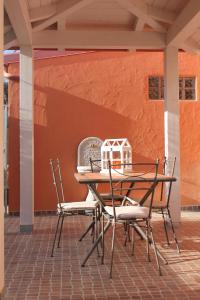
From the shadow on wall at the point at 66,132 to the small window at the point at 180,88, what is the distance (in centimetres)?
82

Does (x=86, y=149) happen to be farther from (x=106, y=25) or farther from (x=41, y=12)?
(x=41, y=12)

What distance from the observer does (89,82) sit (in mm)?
8227

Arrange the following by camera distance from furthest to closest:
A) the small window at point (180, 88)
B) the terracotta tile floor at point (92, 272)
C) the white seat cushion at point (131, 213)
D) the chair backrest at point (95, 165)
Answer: the small window at point (180, 88), the chair backrest at point (95, 165), the white seat cushion at point (131, 213), the terracotta tile floor at point (92, 272)

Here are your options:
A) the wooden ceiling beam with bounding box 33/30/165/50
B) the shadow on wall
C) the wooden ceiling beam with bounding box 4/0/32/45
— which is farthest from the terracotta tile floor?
the wooden ceiling beam with bounding box 33/30/165/50

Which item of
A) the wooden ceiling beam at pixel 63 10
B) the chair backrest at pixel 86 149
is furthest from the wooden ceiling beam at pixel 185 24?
the chair backrest at pixel 86 149

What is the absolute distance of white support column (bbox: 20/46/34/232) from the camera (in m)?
6.19

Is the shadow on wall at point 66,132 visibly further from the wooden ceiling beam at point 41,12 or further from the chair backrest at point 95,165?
the wooden ceiling beam at point 41,12

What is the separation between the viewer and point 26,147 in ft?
20.4

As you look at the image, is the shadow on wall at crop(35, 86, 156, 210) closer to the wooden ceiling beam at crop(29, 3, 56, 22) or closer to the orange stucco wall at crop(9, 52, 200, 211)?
the orange stucco wall at crop(9, 52, 200, 211)

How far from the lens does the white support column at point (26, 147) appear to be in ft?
20.3

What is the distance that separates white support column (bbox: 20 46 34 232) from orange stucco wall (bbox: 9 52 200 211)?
66.9 inches

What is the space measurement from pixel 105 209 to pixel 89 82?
4363 mm

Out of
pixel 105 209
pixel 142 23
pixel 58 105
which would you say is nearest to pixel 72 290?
pixel 105 209

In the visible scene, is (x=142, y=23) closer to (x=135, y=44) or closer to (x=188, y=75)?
(x=135, y=44)
